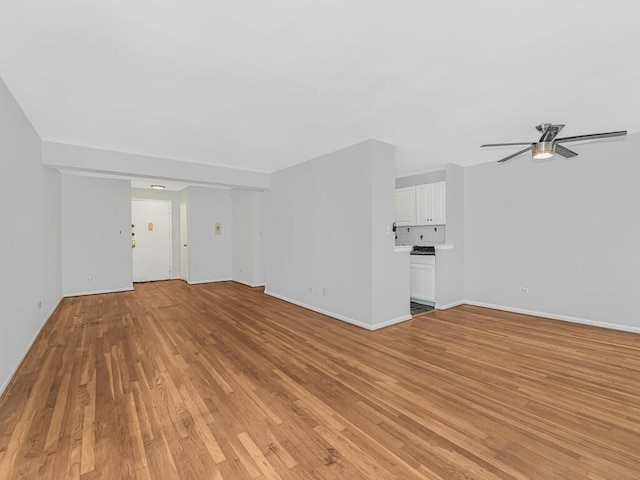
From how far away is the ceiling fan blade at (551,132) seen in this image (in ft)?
9.50

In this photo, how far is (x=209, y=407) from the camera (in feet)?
7.16

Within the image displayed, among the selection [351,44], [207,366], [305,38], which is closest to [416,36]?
[351,44]

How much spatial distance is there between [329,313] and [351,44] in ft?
11.9

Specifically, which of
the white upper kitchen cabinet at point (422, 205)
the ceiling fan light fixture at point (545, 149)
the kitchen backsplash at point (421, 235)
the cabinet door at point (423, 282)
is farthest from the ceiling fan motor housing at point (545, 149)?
the kitchen backsplash at point (421, 235)

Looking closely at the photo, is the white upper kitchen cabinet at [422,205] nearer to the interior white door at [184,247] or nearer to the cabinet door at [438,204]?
the cabinet door at [438,204]

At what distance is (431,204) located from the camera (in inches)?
222

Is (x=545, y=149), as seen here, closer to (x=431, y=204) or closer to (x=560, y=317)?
(x=431, y=204)

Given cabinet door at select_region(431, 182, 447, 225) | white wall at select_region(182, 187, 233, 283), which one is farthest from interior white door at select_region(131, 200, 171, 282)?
cabinet door at select_region(431, 182, 447, 225)

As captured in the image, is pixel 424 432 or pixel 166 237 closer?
pixel 424 432

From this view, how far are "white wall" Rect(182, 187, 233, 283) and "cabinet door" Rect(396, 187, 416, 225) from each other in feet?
15.4

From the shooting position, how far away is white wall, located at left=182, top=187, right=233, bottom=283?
7.71 meters

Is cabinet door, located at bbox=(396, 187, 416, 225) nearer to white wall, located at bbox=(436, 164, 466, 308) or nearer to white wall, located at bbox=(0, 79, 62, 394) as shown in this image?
white wall, located at bbox=(436, 164, 466, 308)

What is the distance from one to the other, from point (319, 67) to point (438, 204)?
4.00 meters

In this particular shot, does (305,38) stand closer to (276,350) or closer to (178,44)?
(178,44)
